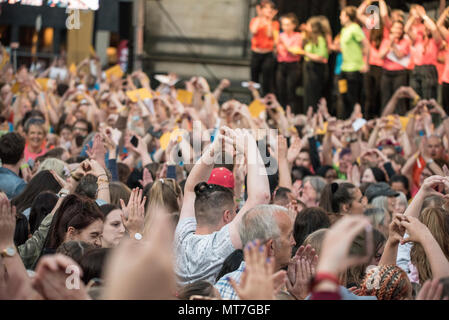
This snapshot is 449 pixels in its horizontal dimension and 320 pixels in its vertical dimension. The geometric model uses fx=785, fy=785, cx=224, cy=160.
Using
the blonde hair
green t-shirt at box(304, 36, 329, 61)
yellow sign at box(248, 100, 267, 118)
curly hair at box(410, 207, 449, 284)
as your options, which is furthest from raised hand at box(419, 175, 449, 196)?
green t-shirt at box(304, 36, 329, 61)

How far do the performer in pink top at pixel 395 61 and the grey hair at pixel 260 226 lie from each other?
29.9 feet

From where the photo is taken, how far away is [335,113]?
15086 millimetres

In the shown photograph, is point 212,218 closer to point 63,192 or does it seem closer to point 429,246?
point 429,246

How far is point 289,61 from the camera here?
1490 cm

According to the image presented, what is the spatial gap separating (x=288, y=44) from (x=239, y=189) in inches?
317

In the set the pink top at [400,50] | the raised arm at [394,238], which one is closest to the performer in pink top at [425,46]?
the pink top at [400,50]

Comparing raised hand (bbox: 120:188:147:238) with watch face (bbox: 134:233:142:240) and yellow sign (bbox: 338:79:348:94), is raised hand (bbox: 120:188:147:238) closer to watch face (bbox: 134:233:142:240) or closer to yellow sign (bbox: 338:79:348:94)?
watch face (bbox: 134:233:142:240)

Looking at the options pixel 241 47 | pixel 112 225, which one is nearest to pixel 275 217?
pixel 112 225

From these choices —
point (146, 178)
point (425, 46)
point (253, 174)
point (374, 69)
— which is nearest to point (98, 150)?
point (146, 178)

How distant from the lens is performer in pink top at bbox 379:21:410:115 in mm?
12398

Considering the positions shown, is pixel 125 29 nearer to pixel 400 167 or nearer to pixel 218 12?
pixel 218 12

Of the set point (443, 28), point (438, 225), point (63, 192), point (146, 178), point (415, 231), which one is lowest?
point (146, 178)

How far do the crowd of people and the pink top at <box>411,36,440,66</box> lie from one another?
3 cm
